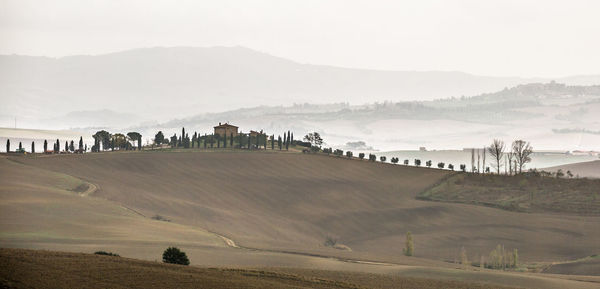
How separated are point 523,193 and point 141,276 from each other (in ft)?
345

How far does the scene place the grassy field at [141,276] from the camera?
162 feet

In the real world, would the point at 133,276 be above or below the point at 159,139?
below

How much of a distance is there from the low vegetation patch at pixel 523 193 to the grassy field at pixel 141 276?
76.8 meters

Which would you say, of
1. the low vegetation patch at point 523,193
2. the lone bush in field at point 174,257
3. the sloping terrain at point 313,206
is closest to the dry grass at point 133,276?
the lone bush in field at point 174,257

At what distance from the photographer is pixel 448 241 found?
4596 inches

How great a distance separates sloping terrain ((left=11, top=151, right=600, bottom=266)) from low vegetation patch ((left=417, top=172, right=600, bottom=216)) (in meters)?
4.25

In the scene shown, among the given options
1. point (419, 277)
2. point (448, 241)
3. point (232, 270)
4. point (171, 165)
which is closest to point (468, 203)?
point (448, 241)

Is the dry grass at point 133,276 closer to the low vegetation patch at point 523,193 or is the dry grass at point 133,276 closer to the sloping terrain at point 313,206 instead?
the sloping terrain at point 313,206

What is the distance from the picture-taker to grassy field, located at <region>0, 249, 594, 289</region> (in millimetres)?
49344

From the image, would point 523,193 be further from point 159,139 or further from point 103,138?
point 103,138

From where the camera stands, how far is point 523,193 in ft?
480

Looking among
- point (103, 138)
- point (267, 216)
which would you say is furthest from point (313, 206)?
point (103, 138)

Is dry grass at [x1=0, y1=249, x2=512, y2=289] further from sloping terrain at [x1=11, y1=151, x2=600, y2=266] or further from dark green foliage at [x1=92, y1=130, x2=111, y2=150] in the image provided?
dark green foliage at [x1=92, y1=130, x2=111, y2=150]

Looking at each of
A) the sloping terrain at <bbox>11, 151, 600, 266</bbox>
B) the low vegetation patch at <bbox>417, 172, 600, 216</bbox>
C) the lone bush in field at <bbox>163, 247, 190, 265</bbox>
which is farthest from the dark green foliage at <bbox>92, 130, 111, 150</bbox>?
the lone bush in field at <bbox>163, 247, 190, 265</bbox>
